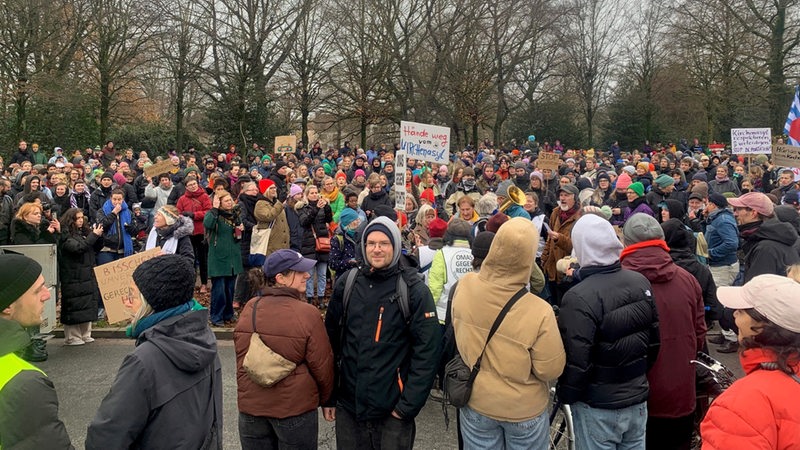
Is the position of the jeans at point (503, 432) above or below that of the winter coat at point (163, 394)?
below

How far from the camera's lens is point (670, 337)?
11.3 ft

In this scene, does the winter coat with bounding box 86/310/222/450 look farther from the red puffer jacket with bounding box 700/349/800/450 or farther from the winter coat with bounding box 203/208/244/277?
the winter coat with bounding box 203/208/244/277

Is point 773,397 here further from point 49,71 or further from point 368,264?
point 49,71

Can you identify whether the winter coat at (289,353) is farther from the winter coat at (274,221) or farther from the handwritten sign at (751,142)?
the handwritten sign at (751,142)

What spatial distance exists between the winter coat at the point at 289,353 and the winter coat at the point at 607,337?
1354 millimetres

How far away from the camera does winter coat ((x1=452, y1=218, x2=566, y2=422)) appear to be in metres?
2.95

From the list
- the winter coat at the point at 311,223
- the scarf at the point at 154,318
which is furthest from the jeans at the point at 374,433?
the winter coat at the point at 311,223

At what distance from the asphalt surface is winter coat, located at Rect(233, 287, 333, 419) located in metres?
1.75

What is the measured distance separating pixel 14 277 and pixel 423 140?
923 cm

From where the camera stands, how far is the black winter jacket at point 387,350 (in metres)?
3.23

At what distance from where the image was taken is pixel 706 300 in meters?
4.78

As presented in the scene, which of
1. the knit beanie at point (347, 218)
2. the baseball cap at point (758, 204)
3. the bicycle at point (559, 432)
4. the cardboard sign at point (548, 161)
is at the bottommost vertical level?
the bicycle at point (559, 432)

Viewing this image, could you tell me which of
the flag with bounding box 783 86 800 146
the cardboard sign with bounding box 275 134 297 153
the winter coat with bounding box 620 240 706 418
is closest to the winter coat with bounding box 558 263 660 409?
the winter coat with bounding box 620 240 706 418

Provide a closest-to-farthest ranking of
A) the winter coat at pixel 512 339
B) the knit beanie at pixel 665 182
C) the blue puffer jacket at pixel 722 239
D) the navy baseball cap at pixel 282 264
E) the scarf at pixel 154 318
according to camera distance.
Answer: the scarf at pixel 154 318 < the winter coat at pixel 512 339 < the navy baseball cap at pixel 282 264 < the blue puffer jacket at pixel 722 239 < the knit beanie at pixel 665 182
